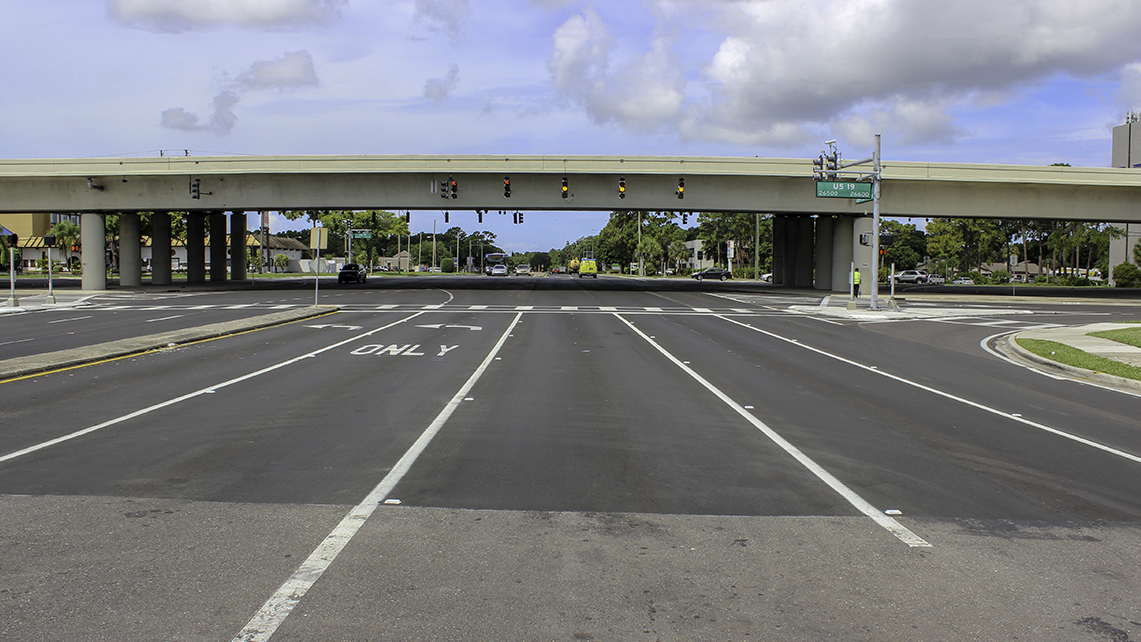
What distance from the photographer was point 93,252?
48875mm

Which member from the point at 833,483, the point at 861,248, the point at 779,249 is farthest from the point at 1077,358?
the point at 779,249

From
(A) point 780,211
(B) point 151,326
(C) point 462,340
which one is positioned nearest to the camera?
(C) point 462,340

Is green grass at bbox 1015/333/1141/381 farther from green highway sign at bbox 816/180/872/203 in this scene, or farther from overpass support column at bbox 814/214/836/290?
overpass support column at bbox 814/214/836/290

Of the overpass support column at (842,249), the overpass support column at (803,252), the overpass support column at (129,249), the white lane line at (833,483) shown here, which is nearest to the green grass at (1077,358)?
the white lane line at (833,483)

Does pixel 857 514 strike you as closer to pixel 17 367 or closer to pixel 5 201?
pixel 17 367

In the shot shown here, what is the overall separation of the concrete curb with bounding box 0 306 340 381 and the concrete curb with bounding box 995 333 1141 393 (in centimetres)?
1861

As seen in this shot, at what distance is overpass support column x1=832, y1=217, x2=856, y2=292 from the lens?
1977 inches

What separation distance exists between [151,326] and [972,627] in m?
23.7

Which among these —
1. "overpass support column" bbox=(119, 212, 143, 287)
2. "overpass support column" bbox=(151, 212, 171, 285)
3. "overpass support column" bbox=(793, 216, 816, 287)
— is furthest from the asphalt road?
"overpass support column" bbox=(793, 216, 816, 287)

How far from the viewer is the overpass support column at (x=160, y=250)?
5484 centimetres

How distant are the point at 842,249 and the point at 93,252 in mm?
45571

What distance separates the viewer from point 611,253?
16325 cm

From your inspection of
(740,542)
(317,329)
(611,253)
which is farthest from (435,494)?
Answer: (611,253)

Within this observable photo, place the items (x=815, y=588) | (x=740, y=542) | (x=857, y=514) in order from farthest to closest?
(x=857, y=514)
(x=740, y=542)
(x=815, y=588)
